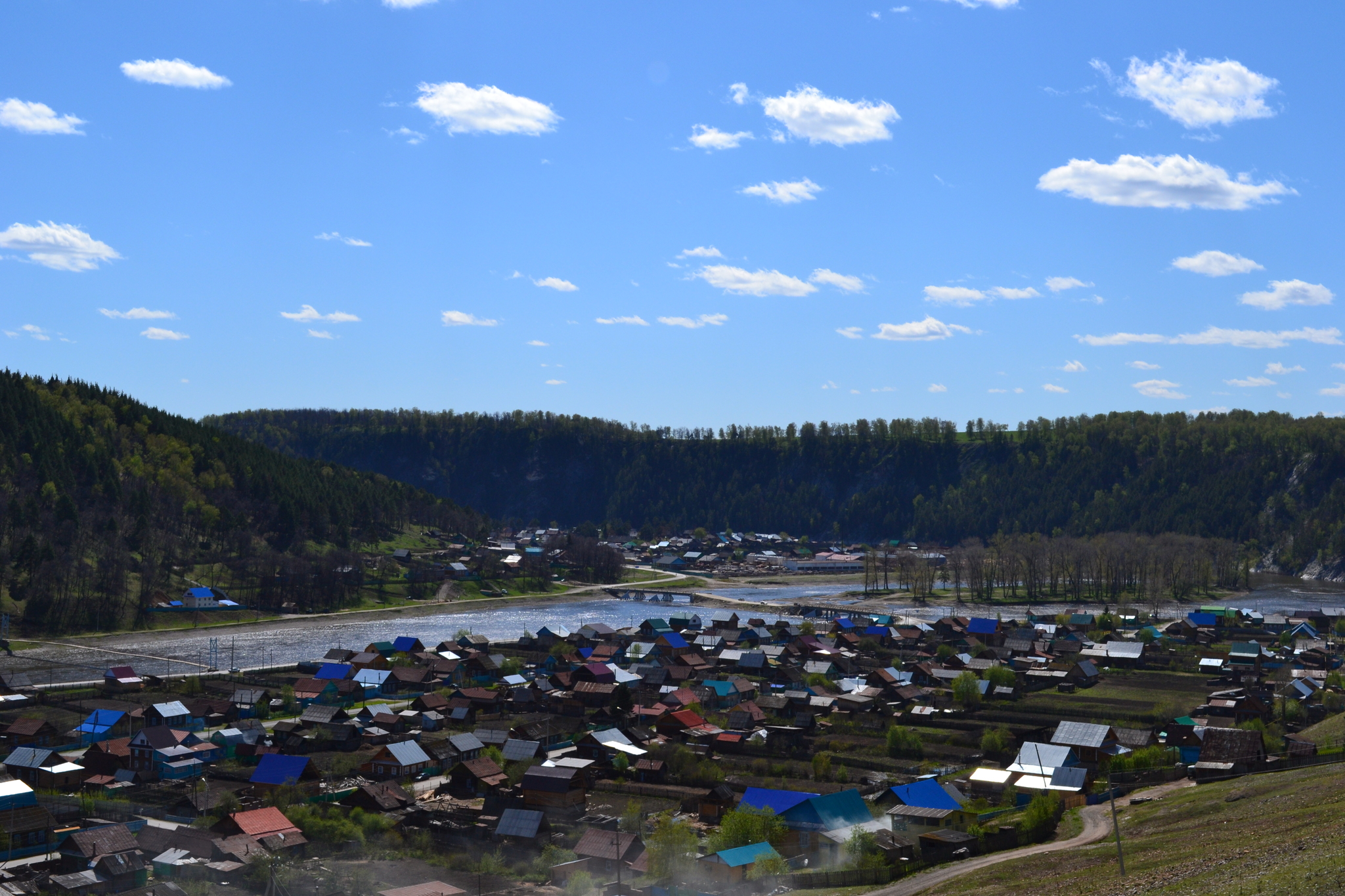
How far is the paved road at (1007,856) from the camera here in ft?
75.7

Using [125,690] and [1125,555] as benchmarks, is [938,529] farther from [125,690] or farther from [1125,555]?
[125,690]

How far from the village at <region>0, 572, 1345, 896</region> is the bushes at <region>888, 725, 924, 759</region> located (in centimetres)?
8

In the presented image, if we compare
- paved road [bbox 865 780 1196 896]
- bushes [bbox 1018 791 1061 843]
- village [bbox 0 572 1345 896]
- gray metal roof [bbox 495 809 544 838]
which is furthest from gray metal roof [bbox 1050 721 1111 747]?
gray metal roof [bbox 495 809 544 838]

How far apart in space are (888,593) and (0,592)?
6776 cm

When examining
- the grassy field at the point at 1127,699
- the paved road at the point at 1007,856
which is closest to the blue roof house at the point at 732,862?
the paved road at the point at 1007,856

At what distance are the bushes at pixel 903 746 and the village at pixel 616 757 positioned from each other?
8 cm

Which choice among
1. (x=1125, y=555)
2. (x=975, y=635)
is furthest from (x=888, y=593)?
(x=975, y=635)

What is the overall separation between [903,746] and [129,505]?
251ft

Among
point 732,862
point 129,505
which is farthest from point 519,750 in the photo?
point 129,505

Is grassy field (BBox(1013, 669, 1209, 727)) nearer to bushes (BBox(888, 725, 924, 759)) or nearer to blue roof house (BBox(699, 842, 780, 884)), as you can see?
bushes (BBox(888, 725, 924, 759))

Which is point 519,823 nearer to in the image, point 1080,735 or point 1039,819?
point 1039,819

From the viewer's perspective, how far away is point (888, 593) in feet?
344

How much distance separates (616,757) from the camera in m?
36.2

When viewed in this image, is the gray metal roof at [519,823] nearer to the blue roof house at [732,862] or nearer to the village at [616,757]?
the village at [616,757]
